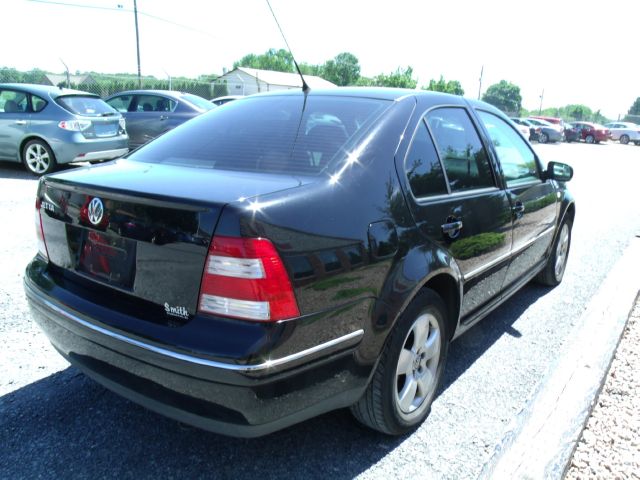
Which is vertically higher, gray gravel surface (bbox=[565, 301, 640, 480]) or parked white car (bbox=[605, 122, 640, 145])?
gray gravel surface (bbox=[565, 301, 640, 480])

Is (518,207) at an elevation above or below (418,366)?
above

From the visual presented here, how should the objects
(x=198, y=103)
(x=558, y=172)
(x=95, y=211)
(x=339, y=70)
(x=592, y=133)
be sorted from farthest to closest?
(x=339, y=70), (x=592, y=133), (x=198, y=103), (x=558, y=172), (x=95, y=211)

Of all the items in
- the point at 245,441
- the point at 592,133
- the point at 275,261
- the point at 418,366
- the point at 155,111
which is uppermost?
the point at 275,261

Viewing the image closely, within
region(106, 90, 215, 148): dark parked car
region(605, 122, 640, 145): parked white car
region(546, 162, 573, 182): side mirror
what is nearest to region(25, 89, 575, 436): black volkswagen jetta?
region(546, 162, 573, 182): side mirror

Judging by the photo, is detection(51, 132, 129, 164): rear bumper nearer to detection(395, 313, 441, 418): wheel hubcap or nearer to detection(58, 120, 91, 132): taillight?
detection(58, 120, 91, 132): taillight

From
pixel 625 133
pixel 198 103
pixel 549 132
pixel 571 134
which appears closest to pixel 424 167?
pixel 198 103

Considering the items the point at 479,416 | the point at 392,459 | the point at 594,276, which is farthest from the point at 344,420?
the point at 594,276

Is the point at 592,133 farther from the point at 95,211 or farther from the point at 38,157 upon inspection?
the point at 95,211

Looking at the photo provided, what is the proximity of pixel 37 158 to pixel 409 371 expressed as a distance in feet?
28.4

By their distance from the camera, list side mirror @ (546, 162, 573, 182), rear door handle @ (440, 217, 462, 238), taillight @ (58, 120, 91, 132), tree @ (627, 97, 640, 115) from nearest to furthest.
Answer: rear door handle @ (440, 217, 462, 238)
side mirror @ (546, 162, 573, 182)
taillight @ (58, 120, 91, 132)
tree @ (627, 97, 640, 115)

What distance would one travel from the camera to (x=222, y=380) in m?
1.76

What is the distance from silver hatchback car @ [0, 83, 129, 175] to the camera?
8812mm

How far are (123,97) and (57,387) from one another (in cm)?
1018

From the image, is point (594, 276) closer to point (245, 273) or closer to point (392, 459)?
point (392, 459)
